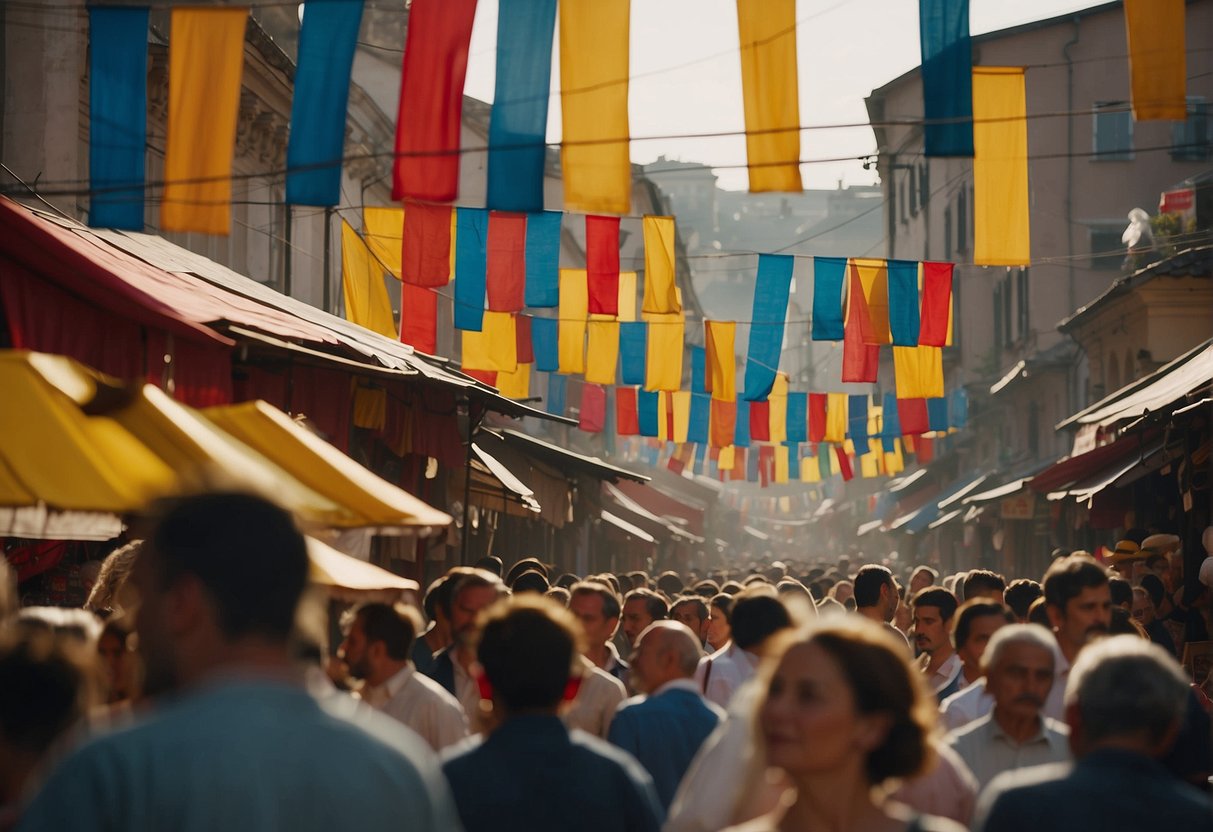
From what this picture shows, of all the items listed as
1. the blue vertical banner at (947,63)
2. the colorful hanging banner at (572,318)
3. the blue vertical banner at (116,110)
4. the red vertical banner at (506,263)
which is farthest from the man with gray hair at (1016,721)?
the colorful hanging banner at (572,318)

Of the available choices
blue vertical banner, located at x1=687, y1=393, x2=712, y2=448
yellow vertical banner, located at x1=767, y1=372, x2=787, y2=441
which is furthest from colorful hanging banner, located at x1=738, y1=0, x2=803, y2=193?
yellow vertical banner, located at x1=767, y1=372, x2=787, y2=441

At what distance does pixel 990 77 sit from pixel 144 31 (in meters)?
6.76

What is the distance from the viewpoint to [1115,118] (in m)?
42.1

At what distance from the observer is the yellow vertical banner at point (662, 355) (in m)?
24.4

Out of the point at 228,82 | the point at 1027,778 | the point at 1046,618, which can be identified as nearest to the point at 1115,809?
the point at 1027,778

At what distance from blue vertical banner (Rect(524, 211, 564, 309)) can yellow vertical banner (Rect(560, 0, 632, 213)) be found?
684 cm

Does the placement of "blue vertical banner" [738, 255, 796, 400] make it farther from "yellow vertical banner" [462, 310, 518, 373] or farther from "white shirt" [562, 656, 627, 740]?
"white shirt" [562, 656, 627, 740]

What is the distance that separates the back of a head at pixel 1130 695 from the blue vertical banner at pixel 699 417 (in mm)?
26013

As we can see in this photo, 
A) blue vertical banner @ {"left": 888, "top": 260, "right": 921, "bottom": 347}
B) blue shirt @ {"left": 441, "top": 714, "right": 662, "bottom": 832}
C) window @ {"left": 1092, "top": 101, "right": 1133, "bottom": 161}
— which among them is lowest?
blue shirt @ {"left": 441, "top": 714, "right": 662, "bottom": 832}

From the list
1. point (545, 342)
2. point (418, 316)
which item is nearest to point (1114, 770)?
point (418, 316)

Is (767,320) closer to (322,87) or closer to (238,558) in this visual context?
(322,87)

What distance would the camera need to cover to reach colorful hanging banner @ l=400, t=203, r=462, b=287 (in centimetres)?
1819

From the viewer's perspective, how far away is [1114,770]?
428cm

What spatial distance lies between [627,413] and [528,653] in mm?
25569
